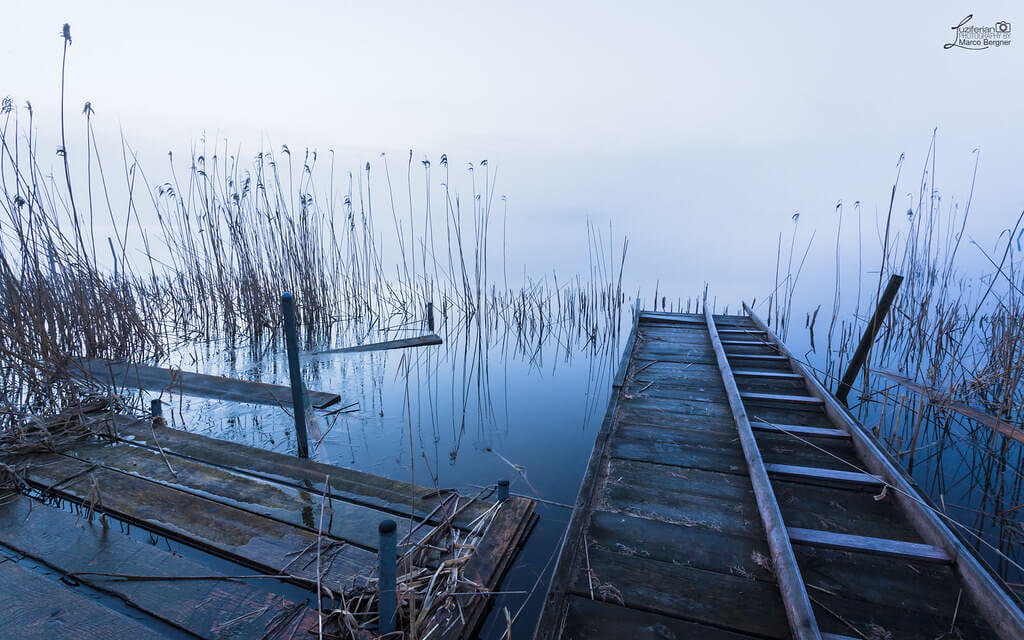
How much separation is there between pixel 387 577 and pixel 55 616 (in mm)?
1087

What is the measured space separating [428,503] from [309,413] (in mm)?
1872

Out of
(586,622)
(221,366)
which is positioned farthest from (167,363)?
(586,622)

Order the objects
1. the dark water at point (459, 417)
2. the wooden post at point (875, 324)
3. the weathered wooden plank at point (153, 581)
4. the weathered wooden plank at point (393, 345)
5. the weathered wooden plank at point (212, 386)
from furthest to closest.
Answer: the weathered wooden plank at point (393, 345), the weathered wooden plank at point (212, 386), the wooden post at point (875, 324), the dark water at point (459, 417), the weathered wooden plank at point (153, 581)

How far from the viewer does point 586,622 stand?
137 cm

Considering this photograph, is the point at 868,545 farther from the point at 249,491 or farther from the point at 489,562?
the point at 249,491

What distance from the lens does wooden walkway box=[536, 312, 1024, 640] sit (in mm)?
1343

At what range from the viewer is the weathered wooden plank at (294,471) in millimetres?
2133

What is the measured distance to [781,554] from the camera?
59.4 inches

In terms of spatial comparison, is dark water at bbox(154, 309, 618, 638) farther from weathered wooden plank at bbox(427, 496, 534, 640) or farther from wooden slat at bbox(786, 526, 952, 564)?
wooden slat at bbox(786, 526, 952, 564)

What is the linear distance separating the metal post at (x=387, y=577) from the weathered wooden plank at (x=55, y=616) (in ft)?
2.25

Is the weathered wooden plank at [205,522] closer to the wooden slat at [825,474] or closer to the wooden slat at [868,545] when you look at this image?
the wooden slat at [868,545]

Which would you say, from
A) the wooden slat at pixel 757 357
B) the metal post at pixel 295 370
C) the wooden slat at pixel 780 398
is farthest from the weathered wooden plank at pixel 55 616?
the wooden slat at pixel 757 357

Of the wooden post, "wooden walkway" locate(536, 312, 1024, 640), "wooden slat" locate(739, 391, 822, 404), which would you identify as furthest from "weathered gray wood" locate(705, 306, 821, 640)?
the wooden post

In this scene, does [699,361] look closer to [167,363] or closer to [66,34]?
[66,34]
